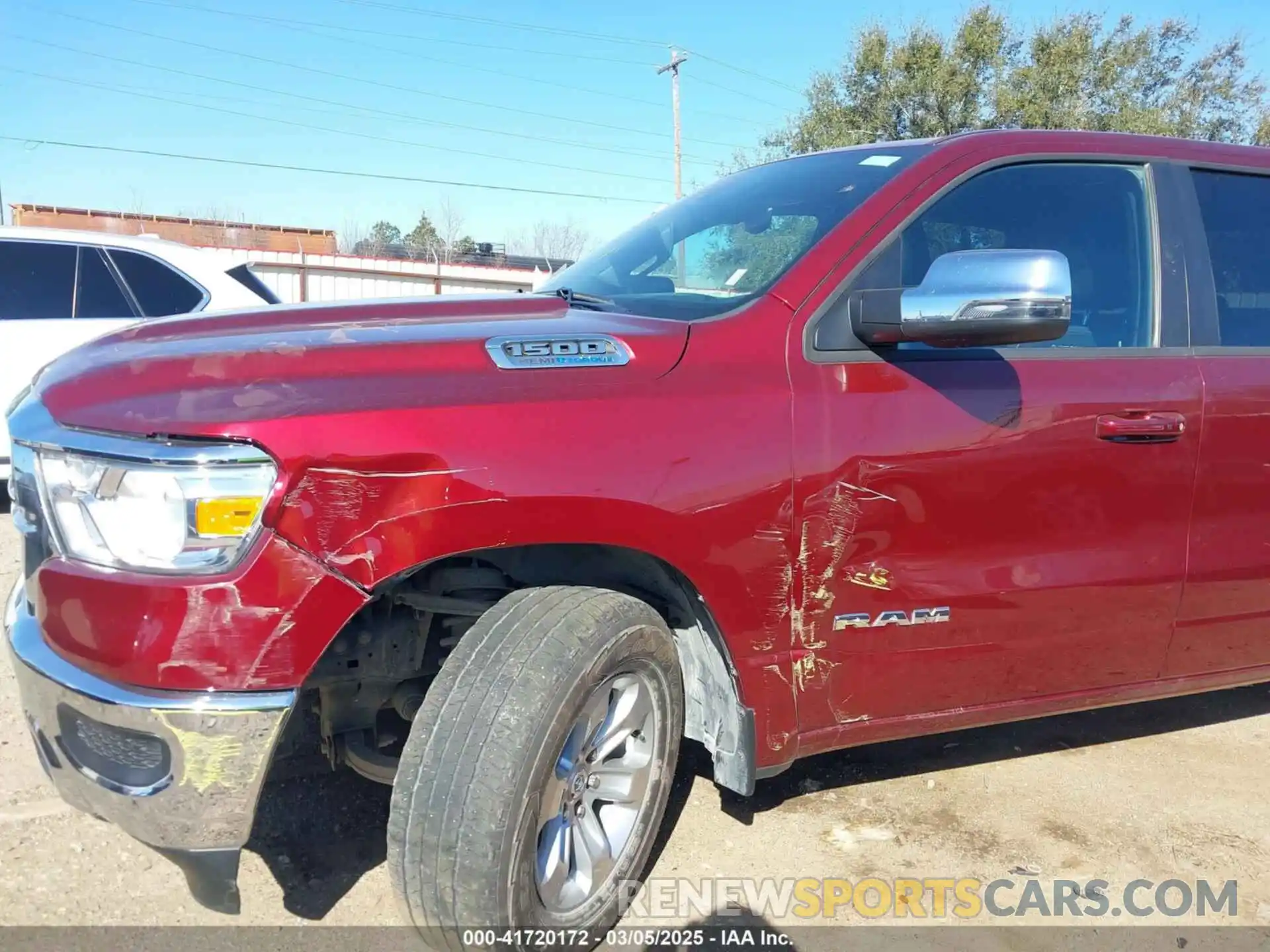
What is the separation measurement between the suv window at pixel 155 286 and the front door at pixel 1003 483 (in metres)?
5.21

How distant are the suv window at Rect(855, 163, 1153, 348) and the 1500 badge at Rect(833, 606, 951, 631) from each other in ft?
2.81

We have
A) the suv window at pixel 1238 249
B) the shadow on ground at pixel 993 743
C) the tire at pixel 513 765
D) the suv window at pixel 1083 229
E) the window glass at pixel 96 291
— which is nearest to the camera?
the tire at pixel 513 765

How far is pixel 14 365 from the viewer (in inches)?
240

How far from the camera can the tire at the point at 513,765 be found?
1.94 m

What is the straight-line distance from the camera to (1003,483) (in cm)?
246

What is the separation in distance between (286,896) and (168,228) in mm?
32353

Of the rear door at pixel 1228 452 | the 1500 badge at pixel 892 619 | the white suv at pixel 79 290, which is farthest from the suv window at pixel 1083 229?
the white suv at pixel 79 290

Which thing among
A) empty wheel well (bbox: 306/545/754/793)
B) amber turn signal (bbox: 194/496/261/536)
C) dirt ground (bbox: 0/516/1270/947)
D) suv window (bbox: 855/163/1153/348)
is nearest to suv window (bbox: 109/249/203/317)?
dirt ground (bbox: 0/516/1270/947)

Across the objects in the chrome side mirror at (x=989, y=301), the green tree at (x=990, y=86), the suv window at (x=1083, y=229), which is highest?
the green tree at (x=990, y=86)

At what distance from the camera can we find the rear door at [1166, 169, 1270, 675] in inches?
110

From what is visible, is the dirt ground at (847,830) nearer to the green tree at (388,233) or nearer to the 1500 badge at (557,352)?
the 1500 badge at (557,352)

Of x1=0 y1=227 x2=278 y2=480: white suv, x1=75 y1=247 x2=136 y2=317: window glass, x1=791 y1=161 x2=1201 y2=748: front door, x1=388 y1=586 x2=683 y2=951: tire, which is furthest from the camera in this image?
x1=75 y1=247 x2=136 y2=317: window glass

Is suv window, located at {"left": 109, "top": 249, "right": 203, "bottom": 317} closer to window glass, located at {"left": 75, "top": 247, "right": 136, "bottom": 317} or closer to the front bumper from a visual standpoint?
window glass, located at {"left": 75, "top": 247, "right": 136, "bottom": 317}

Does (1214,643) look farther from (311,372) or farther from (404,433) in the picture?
(311,372)
